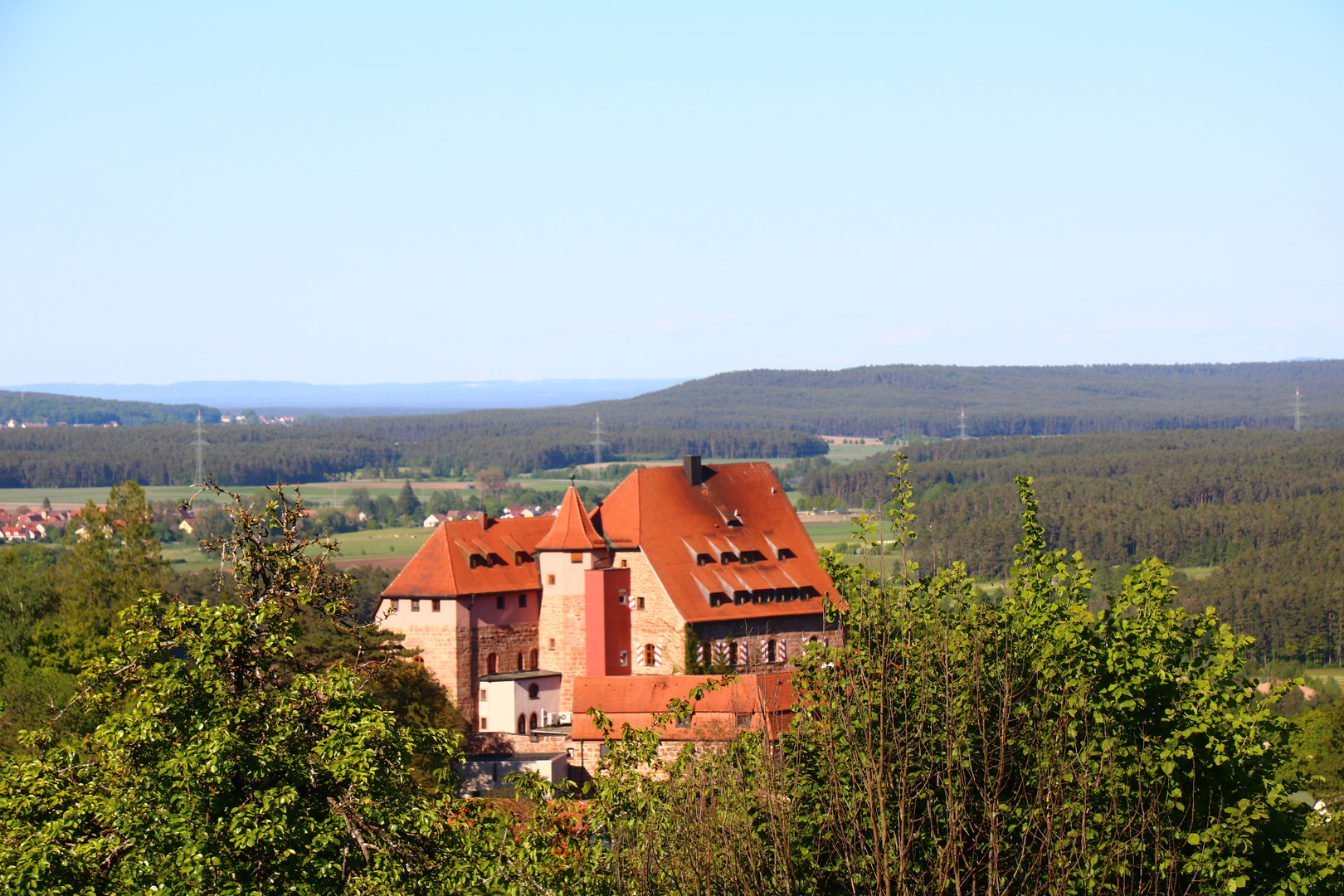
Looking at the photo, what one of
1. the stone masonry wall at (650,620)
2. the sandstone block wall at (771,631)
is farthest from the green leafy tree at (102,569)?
the sandstone block wall at (771,631)

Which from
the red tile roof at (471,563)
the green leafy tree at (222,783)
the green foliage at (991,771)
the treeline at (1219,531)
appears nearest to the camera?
the green leafy tree at (222,783)

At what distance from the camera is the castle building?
55.7 meters

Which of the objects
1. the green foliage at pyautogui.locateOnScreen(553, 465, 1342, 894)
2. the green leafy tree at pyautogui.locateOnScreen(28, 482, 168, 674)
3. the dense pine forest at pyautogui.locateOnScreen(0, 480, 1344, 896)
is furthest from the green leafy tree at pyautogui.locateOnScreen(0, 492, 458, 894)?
the green leafy tree at pyautogui.locateOnScreen(28, 482, 168, 674)

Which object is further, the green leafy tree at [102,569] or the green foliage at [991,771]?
the green leafy tree at [102,569]

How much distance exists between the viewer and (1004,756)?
53.7 ft

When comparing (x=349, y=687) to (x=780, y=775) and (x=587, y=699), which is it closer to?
(x=780, y=775)

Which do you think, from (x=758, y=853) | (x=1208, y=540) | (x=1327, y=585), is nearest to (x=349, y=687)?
(x=758, y=853)

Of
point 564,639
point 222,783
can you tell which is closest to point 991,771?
point 222,783

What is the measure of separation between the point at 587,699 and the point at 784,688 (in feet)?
28.0

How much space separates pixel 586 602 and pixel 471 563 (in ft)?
15.2

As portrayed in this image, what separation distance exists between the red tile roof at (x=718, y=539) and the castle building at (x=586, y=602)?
69mm

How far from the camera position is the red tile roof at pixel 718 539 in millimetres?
56844

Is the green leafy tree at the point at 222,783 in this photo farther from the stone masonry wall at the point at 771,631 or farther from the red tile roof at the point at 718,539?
the red tile roof at the point at 718,539

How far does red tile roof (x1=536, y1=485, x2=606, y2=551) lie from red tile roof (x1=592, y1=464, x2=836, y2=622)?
0.83m
